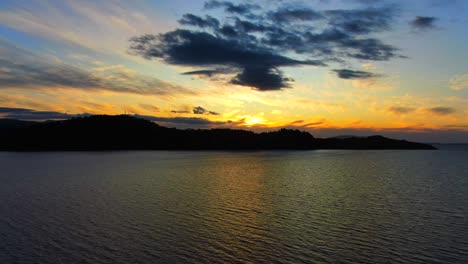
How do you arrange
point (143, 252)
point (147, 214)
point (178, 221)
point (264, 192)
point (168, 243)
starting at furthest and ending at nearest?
1. point (264, 192)
2. point (147, 214)
3. point (178, 221)
4. point (168, 243)
5. point (143, 252)

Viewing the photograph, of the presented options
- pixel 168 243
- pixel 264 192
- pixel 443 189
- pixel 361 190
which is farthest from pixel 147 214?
pixel 443 189

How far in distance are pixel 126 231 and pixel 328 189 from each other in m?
40.3

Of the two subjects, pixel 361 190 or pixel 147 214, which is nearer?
pixel 147 214

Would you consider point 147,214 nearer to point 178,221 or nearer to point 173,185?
point 178,221

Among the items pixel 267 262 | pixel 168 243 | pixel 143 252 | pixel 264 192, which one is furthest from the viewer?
pixel 264 192

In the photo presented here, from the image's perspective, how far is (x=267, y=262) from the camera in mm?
25609

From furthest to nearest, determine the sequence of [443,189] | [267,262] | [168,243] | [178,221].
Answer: [443,189] < [178,221] < [168,243] < [267,262]

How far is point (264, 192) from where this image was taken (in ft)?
200

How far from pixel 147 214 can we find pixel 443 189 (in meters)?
54.0

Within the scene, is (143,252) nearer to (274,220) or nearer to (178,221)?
(178,221)

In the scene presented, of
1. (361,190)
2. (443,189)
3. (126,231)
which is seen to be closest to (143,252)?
(126,231)

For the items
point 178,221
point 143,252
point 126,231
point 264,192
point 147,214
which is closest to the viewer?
point 143,252

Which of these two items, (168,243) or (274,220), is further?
(274,220)

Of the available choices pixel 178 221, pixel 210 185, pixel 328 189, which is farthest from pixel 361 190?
pixel 178 221
